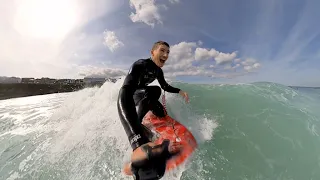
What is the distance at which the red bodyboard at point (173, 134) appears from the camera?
263 cm

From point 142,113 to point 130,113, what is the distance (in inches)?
53.4

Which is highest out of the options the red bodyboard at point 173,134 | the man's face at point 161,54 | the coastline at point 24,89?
the man's face at point 161,54

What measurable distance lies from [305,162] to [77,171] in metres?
5.78

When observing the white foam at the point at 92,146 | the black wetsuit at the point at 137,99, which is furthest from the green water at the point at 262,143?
the black wetsuit at the point at 137,99

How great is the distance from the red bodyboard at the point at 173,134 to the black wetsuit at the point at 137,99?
244 millimetres

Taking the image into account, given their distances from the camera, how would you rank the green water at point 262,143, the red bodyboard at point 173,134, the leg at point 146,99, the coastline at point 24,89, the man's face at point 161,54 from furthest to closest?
the coastline at point 24,89
the green water at point 262,143
the leg at point 146,99
the man's face at point 161,54
the red bodyboard at point 173,134

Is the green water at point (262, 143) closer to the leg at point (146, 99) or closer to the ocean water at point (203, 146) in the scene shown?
the ocean water at point (203, 146)

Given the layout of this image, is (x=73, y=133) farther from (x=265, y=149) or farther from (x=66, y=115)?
(x=265, y=149)

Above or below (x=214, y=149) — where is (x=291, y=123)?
above

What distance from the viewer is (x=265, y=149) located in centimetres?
479

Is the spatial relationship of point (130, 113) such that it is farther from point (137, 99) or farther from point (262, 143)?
point (262, 143)

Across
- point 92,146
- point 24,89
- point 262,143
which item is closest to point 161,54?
point 92,146

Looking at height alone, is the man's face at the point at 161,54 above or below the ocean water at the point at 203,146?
above

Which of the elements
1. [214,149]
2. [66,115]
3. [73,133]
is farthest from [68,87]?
[214,149]
